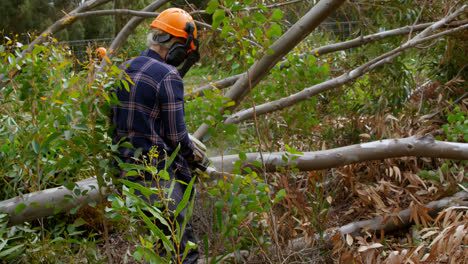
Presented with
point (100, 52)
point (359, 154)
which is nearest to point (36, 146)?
point (100, 52)

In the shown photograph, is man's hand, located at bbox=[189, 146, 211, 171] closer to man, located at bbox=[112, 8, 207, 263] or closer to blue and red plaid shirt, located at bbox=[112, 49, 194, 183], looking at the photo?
man, located at bbox=[112, 8, 207, 263]

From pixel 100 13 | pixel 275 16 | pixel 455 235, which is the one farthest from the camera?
pixel 100 13

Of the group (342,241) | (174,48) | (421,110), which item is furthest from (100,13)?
(421,110)

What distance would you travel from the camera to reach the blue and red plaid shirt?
2273 mm

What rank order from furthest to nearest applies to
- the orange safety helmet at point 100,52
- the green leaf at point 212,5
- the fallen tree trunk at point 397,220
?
the fallen tree trunk at point 397,220
the orange safety helmet at point 100,52
the green leaf at point 212,5

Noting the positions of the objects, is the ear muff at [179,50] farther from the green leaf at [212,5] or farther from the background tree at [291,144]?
the green leaf at [212,5]

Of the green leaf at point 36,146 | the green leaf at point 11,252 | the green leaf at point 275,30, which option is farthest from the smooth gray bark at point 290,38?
the green leaf at point 11,252

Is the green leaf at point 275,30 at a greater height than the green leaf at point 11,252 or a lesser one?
greater

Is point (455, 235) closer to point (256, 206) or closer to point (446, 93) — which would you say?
point (256, 206)

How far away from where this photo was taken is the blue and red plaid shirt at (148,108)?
89.5 inches

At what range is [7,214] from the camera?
2400 millimetres

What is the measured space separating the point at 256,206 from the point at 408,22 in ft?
11.5

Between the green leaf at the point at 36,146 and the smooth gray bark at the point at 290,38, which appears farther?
the smooth gray bark at the point at 290,38

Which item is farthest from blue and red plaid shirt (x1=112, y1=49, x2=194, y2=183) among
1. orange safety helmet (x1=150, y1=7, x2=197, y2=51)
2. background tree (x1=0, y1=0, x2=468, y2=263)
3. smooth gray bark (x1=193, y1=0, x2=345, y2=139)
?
smooth gray bark (x1=193, y1=0, x2=345, y2=139)
